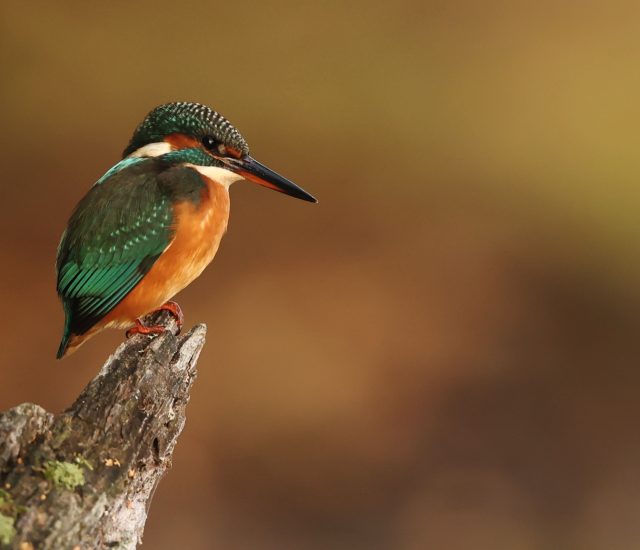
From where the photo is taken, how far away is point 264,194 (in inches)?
198

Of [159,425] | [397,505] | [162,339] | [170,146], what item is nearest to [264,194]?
[397,505]

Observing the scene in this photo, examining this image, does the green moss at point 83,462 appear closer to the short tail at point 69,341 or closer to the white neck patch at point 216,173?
the short tail at point 69,341

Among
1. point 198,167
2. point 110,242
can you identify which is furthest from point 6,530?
point 198,167

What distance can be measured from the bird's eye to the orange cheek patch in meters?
0.02

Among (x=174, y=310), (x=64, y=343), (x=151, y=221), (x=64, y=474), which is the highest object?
(x=151, y=221)

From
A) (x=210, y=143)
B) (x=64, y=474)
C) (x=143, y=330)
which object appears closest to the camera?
(x=64, y=474)

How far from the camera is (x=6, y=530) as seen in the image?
1.42 m

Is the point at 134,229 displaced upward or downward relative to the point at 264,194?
upward

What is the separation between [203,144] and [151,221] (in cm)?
25

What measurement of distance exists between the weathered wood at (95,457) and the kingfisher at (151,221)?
1.24 feet

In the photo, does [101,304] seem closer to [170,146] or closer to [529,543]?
[170,146]

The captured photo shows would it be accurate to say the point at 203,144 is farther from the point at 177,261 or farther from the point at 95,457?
the point at 95,457

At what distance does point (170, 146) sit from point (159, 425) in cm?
91

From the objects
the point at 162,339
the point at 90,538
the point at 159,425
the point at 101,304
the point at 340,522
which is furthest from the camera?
the point at 340,522
